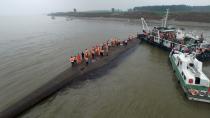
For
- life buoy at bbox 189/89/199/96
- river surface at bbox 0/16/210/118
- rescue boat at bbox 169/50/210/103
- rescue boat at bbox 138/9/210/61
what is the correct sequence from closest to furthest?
Result: river surface at bbox 0/16/210/118 < rescue boat at bbox 169/50/210/103 < life buoy at bbox 189/89/199/96 < rescue boat at bbox 138/9/210/61

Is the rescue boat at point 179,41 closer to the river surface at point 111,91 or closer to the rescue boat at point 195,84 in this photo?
the river surface at point 111,91

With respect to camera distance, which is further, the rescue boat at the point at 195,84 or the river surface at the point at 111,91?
the rescue boat at the point at 195,84

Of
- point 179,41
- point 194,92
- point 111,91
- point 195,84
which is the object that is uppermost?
point 179,41

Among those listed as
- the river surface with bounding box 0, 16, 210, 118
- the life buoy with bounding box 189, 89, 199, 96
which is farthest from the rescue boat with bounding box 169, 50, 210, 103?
the river surface with bounding box 0, 16, 210, 118

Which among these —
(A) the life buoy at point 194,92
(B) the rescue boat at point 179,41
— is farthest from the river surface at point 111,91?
(B) the rescue boat at point 179,41

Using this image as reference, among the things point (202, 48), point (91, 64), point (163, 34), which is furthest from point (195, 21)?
point (91, 64)

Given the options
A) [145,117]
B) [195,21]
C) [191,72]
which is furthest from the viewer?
[195,21]

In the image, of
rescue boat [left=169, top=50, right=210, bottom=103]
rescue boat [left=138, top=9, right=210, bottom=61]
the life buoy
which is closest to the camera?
rescue boat [left=169, top=50, right=210, bottom=103]

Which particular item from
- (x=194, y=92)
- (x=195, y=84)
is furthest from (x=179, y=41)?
(x=194, y=92)

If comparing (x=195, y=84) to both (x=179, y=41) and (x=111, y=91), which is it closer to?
(x=111, y=91)

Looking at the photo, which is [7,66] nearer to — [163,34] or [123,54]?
[123,54]

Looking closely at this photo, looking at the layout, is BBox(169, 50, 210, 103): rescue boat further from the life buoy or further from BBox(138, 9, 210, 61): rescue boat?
BBox(138, 9, 210, 61): rescue boat
